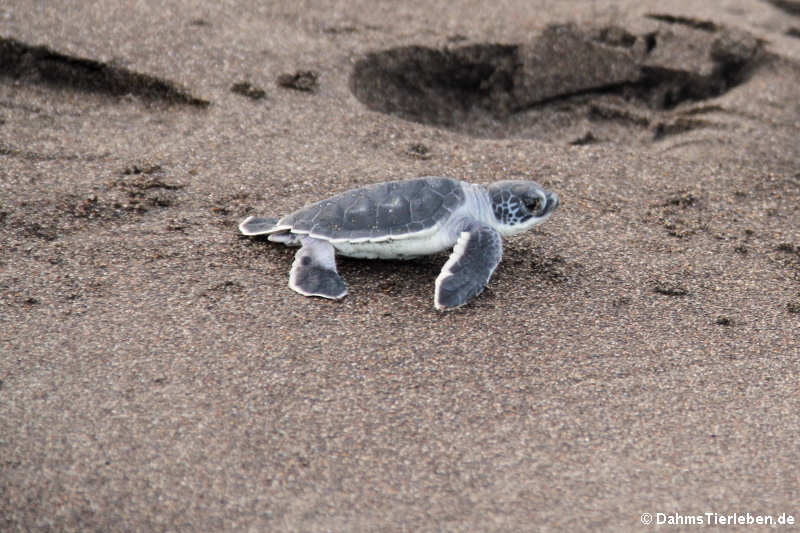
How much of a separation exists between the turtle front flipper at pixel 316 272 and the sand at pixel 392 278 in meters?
0.05

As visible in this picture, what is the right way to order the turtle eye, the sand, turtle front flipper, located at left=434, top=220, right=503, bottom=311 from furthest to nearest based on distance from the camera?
the turtle eye < turtle front flipper, located at left=434, top=220, right=503, bottom=311 < the sand

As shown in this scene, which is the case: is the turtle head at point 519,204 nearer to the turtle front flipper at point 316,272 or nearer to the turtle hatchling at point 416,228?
the turtle hatchling at point 416,228

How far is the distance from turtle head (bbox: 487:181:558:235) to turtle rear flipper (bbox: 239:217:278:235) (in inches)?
30.3

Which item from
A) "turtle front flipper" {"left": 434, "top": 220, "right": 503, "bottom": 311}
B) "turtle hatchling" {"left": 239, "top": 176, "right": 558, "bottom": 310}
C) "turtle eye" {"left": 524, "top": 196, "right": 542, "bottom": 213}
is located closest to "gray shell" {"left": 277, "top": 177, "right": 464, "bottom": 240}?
"turtle hatchling" {"left": 239, "top": 176, "right": 558, "bottom": 310}

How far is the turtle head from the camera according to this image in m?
2.91

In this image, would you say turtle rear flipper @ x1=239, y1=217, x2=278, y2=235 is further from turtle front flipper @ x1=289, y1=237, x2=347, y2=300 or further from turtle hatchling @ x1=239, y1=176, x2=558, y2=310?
turtle front flipper @ x1=289, y1=237, x2=347, y2=300

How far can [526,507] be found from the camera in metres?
1.96

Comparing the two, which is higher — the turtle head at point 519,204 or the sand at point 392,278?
the turtle head at point 519,204

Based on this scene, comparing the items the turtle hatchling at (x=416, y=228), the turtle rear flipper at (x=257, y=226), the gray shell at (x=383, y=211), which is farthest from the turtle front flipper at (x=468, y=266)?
the turtle rear flipper at (x=257, y=226)

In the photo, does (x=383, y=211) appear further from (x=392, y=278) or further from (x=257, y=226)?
(x=257, y=226)

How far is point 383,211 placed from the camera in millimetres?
2754

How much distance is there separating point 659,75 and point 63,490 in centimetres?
353

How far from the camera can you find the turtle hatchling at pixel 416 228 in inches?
106

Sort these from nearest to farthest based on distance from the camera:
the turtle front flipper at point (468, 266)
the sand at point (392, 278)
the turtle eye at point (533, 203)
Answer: the sand at point (392, 278) < the turtle front flipper at point (468, 266) < the turtle eye at point (533, 203)
